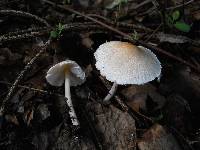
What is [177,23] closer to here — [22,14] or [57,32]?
[57,32]

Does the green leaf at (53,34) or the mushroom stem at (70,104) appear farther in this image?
the green leaf at (53,34)

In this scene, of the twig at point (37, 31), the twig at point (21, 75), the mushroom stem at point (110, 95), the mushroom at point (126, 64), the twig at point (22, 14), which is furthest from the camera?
the twig at point (22, 14)

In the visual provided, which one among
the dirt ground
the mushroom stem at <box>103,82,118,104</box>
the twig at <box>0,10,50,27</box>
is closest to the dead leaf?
the dirt ground

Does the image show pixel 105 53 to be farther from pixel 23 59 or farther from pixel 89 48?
pixel 23 59

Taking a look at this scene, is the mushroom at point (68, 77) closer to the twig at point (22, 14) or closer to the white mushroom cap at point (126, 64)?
the white mushroom cap at point (126, 64)

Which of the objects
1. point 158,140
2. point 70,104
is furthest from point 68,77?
point 158,140

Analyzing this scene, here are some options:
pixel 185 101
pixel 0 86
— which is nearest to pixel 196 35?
pixel 185 101

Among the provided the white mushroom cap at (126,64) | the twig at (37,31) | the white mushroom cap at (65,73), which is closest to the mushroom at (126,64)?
the white mushroom cap at (126,64)
